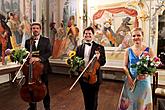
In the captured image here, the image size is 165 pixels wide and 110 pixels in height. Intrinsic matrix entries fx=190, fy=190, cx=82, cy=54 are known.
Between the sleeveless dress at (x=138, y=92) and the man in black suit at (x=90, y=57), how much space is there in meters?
0.39

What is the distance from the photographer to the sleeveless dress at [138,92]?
251cm

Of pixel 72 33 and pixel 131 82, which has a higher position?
pixel 72 33

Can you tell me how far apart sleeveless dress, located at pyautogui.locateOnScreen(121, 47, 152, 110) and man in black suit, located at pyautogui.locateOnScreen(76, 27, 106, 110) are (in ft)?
1.27

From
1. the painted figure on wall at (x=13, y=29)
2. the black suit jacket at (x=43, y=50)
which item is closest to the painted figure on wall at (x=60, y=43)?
the painted figure on wall at (x=13, y=29)

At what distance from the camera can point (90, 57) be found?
265 centimetres

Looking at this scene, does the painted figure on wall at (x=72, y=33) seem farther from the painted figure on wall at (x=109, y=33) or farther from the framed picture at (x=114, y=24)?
the painted figure on wall at (x=109, y=33)

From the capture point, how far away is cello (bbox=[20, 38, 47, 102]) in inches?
109

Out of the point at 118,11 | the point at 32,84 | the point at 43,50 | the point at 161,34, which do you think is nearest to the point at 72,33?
the point at 118,11

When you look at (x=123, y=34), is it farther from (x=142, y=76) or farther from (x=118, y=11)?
(x=142, y=76)

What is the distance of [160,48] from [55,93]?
3130mm

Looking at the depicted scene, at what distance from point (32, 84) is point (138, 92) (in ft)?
4.91

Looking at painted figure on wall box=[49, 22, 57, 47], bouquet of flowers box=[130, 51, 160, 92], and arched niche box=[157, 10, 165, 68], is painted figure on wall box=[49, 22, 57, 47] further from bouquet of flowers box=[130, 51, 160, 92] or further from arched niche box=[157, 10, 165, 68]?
bouquet of flowers box=[130, 51, 160, 92]

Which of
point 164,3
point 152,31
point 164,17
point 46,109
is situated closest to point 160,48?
point 152,31

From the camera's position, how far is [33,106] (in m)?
3.17
